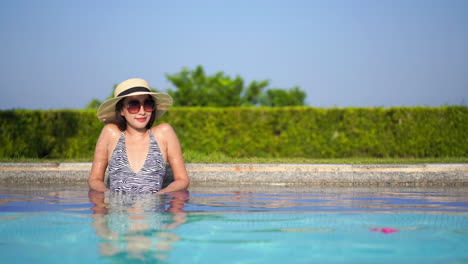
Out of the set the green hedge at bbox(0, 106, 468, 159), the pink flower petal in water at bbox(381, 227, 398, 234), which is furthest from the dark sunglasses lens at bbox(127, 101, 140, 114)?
the green hedge at bbox(0, 106, 468, 159)

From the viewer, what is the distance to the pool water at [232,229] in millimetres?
3350

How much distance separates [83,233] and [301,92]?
6583 cm

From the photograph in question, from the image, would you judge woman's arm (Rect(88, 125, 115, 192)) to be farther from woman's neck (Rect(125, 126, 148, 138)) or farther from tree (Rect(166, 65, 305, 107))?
tree (Rect(166, 65, 305, 107))

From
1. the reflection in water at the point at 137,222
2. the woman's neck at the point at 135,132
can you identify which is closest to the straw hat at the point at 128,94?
the woman's neck at the point at 135,132

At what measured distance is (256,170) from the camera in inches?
332

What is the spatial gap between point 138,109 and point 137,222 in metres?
1.63

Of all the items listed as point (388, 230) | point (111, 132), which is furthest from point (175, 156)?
point (388, 230)

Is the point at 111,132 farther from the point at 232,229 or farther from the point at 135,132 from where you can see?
the point at 232,229

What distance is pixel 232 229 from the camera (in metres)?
4.18

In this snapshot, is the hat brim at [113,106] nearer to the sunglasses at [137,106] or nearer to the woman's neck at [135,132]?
the sunglasses at [137,106]

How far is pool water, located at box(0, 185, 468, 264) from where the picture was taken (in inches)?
132

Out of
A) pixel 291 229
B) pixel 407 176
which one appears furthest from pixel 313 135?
pixel 291 229

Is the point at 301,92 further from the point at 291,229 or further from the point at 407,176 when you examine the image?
the point at 291,229

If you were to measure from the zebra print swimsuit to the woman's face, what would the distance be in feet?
0.80
